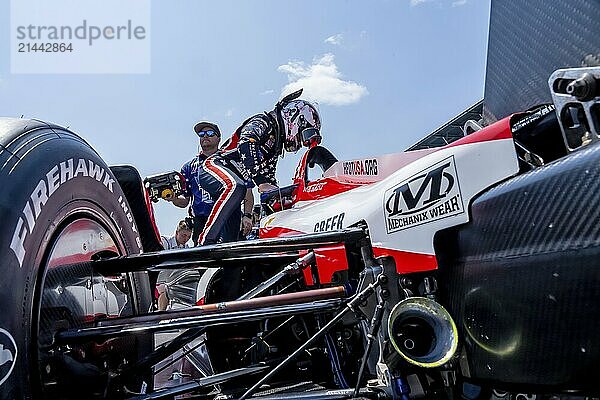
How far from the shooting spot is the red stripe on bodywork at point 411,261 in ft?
5.32

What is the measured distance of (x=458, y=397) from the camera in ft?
5.01

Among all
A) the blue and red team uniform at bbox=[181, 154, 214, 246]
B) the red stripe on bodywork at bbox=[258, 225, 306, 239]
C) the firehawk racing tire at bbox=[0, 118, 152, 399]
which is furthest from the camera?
the blue and red team uniform at bbox=[181, 154, 214, 246]

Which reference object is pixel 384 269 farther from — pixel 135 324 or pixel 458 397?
pixel 135 324

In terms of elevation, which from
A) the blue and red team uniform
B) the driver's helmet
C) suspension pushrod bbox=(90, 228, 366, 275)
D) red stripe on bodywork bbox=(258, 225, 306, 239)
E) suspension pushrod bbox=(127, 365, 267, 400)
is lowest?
suspension pushrod bbox=(127, 365, 267, 400)

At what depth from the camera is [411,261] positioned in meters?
1.67

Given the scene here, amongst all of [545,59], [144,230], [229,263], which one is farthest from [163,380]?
[545,59]

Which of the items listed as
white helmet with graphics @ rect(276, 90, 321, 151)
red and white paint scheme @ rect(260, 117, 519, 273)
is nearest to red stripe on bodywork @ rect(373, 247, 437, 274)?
red and white paint scheme @ rect(260, 117, 519, 273)

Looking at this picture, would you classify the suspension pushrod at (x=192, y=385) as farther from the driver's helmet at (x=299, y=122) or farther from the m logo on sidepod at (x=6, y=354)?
the driver's helmet at (x=299, y=122)

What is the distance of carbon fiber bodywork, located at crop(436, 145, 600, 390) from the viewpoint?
1.08m

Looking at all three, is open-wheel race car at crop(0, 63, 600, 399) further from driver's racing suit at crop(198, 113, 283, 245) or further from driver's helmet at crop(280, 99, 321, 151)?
driver's helmet at crop(280, 99, 321, 151)

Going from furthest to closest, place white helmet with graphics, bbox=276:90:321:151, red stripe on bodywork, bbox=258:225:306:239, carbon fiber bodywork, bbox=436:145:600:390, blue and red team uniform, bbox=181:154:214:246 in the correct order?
white helmet with graphics, bbox=276:90:321:151, blue and red team uniform, bbox=181:154:214:246, red stripe on bodywork, bbox=258:225:306:239, carbon fiber bodywork, bbox=436:145:600:390

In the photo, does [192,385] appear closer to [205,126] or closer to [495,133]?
[495,133]

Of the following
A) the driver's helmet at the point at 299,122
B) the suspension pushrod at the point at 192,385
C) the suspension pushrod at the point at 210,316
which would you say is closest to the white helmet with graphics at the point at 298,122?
the driver's helmet at the point at 299,122

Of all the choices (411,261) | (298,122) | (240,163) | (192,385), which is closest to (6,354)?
(192,385)
